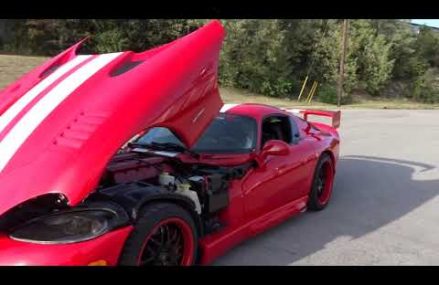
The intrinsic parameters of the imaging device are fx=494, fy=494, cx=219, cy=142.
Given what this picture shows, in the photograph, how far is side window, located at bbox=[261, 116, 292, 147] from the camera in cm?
531

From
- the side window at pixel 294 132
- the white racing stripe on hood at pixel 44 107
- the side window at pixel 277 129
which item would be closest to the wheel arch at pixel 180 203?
the white racing stripe on hood at pixel 44 107

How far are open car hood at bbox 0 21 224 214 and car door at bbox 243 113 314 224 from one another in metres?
0.86

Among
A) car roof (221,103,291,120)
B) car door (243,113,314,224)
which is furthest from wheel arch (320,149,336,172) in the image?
car roof (221,103,291,120)

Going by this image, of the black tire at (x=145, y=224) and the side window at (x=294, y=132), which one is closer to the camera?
the black tire at (x=145, y=224)

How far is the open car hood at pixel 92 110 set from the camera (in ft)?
10.1

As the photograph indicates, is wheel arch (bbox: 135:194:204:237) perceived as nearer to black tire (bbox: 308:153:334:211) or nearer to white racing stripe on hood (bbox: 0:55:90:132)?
white racing stripe on hood (bbox: 0:55:90:132)

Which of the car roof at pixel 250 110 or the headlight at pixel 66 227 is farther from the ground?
the car roof at pixel 250 110

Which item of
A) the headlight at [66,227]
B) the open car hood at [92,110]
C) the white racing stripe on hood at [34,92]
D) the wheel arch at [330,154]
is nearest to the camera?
the headlight at [66,227]

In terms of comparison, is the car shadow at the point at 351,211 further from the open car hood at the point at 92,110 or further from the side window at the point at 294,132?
the open car hood at the point at 92,110

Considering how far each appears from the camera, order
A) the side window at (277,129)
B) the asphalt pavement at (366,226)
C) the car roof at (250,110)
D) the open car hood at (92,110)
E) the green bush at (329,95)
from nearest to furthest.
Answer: the open car hood at (92,110) → the asphalt pavement at (366,226) → the car roof at (250,110) → the side window at (277,129) → the green bush at (329,95)

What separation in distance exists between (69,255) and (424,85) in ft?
128
